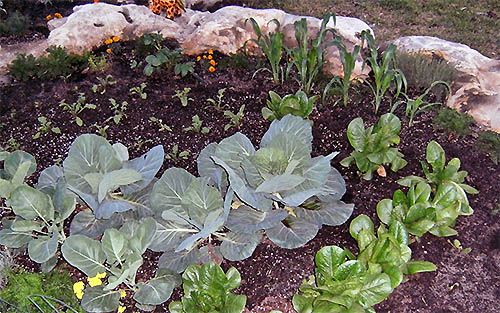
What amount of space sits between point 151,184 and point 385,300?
1.62 metres

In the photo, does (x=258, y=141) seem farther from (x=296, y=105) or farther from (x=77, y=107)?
(x=77, y=107)

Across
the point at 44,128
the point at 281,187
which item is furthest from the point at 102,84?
the point at 281,187

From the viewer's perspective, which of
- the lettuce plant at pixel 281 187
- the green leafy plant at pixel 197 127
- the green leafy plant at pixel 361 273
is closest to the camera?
the green leafy plant at pixel 361 273

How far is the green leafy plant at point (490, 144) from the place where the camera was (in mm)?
3705

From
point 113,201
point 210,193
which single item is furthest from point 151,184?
point 210,193

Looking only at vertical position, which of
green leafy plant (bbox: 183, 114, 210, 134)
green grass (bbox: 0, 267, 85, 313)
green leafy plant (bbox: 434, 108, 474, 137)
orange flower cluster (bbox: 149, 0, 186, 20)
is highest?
orange flower cluster (bbox: 149, 0, 186, 20)

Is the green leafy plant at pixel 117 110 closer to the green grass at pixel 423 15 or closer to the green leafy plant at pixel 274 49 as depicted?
the green leafy plant at pixel 274 49

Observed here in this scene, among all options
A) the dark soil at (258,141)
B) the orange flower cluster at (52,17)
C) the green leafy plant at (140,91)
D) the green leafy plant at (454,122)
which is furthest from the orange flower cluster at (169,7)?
the green leafy plant at (454,122)

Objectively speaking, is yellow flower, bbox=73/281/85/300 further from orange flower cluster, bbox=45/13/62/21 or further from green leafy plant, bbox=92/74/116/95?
orange flower cluster, bbox=45/13/62/21

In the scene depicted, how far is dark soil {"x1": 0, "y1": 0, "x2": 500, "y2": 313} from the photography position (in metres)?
2.93

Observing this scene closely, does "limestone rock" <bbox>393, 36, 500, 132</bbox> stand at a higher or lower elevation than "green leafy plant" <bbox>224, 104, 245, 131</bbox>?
higher

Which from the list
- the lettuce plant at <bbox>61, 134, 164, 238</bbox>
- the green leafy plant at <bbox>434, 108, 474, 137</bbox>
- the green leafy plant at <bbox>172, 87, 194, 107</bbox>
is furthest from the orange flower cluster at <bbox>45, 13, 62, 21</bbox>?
the green leafy plant at <bbox>434, 108, 474, 137</bbox>

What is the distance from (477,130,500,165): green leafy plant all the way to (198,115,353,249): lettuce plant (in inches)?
53.2

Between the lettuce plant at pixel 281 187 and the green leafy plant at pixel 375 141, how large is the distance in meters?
0.35
